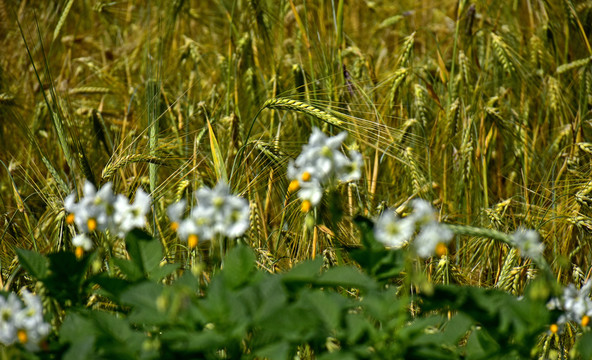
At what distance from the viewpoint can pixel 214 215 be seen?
121 cm

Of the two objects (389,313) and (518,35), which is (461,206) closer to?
(518,35)

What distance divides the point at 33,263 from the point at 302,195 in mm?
568

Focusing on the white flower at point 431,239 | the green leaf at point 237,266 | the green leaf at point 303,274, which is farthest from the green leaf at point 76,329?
the white flower at point 431,239

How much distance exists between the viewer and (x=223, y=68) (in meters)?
3.01

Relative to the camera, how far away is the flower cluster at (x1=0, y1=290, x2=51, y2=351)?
1.12 metres

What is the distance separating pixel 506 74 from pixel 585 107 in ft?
2.26

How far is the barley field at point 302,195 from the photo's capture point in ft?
3.80

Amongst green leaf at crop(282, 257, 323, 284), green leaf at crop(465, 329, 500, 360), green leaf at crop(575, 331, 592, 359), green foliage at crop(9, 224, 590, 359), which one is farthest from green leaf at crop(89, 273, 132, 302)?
green leaf at crop(575, 331, 592, 359)

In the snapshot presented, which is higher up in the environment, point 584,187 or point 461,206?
A: point 584,187

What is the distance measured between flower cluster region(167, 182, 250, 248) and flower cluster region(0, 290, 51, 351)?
285 millimetres

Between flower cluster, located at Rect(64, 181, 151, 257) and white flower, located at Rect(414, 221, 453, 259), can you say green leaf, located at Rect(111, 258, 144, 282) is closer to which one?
flower cluster, located at Rect(64, 181, 151, 257)

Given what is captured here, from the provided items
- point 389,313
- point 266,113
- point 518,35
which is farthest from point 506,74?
point 389,313

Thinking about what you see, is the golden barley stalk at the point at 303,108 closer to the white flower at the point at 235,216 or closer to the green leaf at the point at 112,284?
the white flower at the point at 235,216

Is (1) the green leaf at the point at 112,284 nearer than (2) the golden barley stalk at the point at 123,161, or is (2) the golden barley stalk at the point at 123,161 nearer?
(1) the green leaf at the point at 112,284
